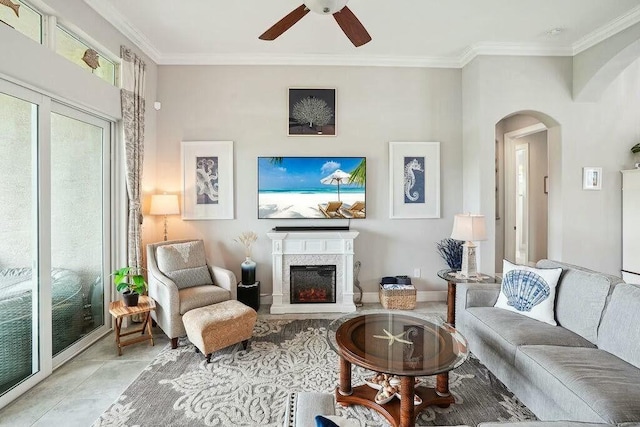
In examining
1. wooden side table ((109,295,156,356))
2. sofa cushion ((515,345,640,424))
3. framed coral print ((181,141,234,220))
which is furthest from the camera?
framed coral print ((181,141,234,220))

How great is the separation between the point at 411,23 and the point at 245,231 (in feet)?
10.2

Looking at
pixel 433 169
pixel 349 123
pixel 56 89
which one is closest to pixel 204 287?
pixel 56 89

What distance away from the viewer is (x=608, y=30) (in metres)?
3.29

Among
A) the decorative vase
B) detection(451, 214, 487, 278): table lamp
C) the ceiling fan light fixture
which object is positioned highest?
the ceiling fan light fixture

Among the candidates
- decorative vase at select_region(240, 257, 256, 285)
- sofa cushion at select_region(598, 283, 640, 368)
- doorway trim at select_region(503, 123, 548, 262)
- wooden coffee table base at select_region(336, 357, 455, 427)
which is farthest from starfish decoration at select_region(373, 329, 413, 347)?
doorway trim at select_region(503, 123, 548, 262)

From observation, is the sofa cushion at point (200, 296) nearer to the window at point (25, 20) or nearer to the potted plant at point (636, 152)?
the window at point (25, 20)

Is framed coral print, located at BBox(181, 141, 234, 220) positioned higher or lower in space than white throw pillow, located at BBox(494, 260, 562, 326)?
higher

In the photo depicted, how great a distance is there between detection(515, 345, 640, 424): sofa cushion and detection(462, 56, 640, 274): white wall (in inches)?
77.0

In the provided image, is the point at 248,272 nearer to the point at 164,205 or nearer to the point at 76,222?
the point at 164,205

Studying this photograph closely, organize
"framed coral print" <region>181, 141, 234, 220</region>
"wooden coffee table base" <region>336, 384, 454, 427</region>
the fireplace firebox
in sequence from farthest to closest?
"framed coral print" <region>181, 141, 234, 220</region> → the fireplace firebox → "wooden coffee table base" <region>336, 384, 454, 427</region>

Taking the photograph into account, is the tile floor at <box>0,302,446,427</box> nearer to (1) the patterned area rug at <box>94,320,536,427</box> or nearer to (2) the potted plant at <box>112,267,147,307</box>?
(1) the patterned area rug at <box>94,320,536,427</box>

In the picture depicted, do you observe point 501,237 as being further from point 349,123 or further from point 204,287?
point 204,287

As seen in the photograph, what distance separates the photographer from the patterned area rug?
76.4 inches

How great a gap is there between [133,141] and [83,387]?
237 cm
